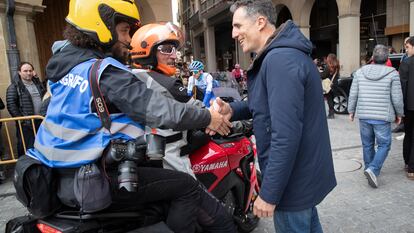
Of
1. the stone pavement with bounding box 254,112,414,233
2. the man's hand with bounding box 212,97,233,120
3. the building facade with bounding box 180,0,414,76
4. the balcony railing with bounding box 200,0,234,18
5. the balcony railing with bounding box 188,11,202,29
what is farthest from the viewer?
the balcony railing with bounding box 188,11,202,29

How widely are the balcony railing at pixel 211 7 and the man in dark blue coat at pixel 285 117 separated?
2401 centimetres

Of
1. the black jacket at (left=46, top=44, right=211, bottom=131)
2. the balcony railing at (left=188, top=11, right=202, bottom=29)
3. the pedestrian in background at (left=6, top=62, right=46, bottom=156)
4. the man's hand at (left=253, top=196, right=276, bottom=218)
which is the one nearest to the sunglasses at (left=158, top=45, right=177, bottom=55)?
the black jacket at (left=46, top=44, right=211, bottom=131)

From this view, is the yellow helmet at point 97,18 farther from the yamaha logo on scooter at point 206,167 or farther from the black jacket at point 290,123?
the yamaha logo on scooter at point 206,167

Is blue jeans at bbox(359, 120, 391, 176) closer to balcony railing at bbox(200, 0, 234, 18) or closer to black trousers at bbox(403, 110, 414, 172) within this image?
black trousers at bbox(403, 110, 414, 172)

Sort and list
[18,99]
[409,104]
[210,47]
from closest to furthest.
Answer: [409,104], [18,99], [210,47]

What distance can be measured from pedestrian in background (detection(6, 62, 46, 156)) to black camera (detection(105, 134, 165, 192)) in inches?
197

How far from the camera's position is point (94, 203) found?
6.05 feet

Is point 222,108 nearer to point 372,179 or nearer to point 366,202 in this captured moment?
point 366,202

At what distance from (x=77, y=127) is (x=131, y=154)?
12.8 inches

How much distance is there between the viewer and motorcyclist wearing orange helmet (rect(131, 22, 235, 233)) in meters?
2.54

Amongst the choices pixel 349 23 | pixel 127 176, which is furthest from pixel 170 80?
pixel 349 23

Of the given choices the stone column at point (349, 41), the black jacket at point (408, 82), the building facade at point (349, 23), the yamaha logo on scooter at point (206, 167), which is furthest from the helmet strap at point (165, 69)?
the stone column at point (349, 41)

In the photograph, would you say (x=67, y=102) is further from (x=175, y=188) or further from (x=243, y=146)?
(x=243, y=146)

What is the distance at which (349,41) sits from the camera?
16.6 m
